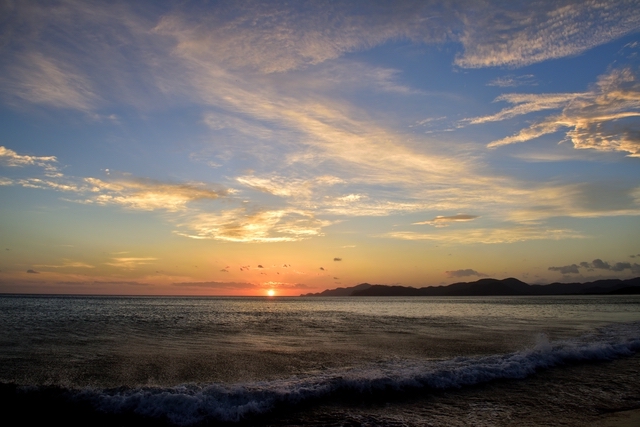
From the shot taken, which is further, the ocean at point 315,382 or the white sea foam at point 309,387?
the white sea foam at point 309,387

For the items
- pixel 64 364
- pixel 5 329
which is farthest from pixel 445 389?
pixel 5 329

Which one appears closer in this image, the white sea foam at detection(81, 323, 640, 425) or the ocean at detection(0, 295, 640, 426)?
the ocean at detection(0, 295, 640, 426)

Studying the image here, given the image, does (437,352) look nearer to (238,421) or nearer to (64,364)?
(238,421)

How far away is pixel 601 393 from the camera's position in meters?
15.2

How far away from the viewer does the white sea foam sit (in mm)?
13336

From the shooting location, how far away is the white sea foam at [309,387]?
525 inches

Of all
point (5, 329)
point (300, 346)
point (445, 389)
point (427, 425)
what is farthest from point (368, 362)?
point (5, 329)

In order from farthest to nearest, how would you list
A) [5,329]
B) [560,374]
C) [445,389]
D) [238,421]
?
[5,329] < [560,374] < [445,389] < [238,421]

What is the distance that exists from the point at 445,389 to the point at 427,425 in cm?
510

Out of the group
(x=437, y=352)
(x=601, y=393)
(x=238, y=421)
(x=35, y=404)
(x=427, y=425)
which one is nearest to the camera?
(x=427, y=425)

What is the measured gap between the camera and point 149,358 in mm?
21844

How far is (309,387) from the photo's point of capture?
1527cm

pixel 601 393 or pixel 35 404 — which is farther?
pixel 601 393

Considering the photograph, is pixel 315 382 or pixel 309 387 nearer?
pixel 309 387
